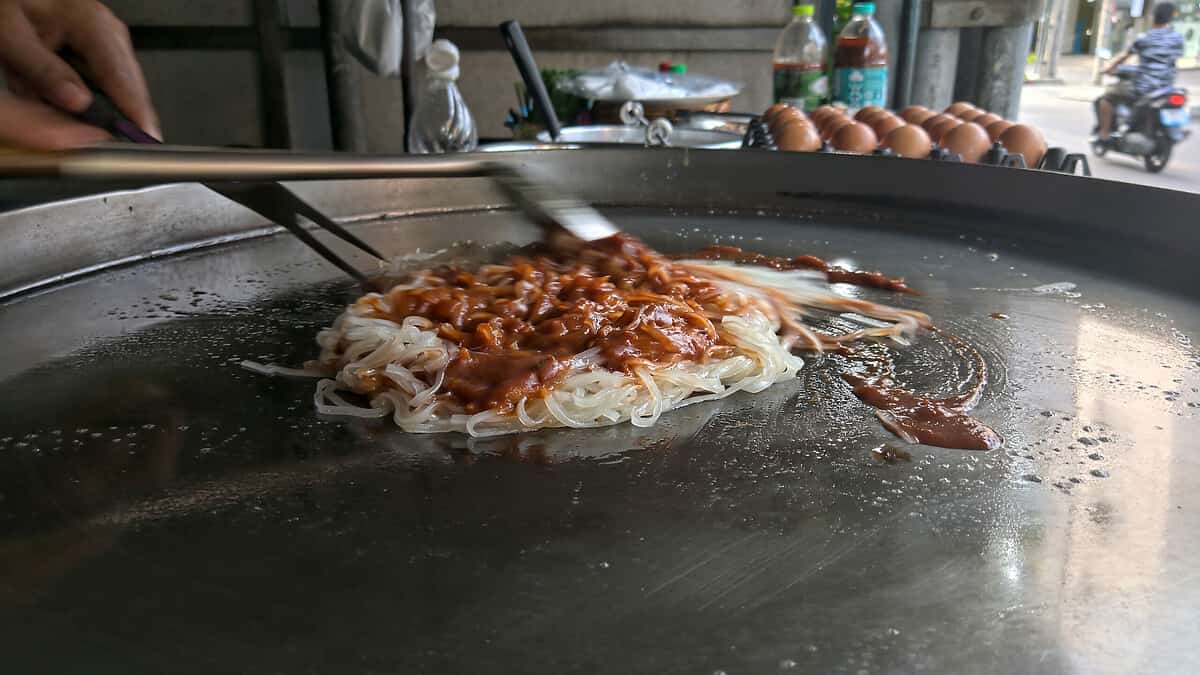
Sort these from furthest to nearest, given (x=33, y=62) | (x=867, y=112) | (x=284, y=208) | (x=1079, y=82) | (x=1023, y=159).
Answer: (x=1079, y=82), (x=867, y=112), (x=1023, y=159), (x=33, y=62), (x=284, y=208)

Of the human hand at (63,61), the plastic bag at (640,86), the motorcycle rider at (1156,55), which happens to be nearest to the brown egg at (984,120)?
the plastic bag at (640,86)

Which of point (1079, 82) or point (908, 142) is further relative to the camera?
point (1079, 82)

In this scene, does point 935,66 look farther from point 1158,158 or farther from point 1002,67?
point 1158,158

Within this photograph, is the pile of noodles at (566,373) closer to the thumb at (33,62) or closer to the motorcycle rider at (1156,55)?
the thumb at (33,62)

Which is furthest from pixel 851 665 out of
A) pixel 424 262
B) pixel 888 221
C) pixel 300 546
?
pixel 888 221

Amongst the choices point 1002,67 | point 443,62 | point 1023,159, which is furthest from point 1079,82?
point 443,62

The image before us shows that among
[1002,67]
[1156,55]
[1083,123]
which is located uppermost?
[1156,55]

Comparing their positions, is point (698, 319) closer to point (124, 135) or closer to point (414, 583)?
point (414, 583)
